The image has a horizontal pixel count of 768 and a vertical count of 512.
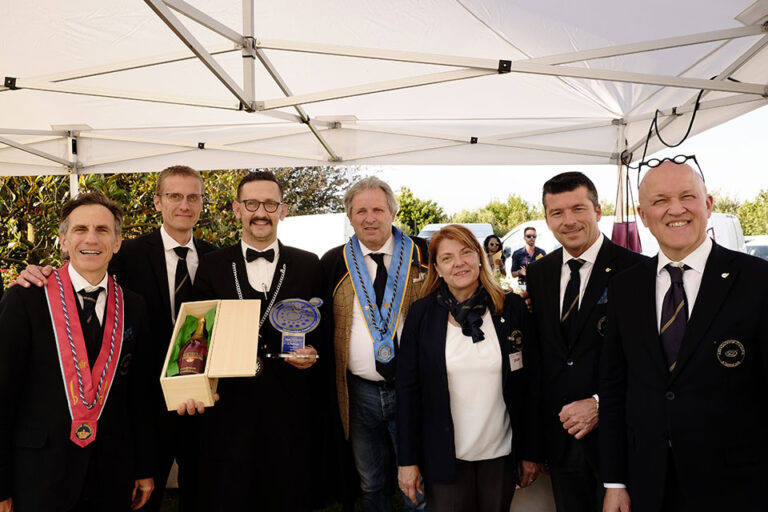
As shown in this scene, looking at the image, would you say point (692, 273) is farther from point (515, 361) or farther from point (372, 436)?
point (372, 436)

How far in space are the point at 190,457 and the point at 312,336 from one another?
3.47 ft

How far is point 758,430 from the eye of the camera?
1.74 m

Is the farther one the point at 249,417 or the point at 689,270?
the point at 249,417

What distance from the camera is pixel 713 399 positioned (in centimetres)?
176

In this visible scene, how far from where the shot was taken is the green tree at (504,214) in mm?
49312

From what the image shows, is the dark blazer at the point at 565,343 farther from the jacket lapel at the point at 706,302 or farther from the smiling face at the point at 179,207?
the smiling face at the point at 179,207

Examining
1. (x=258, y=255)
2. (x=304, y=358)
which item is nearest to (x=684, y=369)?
(x=304, y=358)

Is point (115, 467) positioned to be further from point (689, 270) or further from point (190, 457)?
point (689, 270)

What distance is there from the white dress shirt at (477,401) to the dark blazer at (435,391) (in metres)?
0.04

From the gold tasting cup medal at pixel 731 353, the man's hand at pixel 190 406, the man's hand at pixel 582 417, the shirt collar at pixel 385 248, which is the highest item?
the shirt collar at pixel 385 248

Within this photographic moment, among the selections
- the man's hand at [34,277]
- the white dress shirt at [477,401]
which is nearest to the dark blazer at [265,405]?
Answer: the man's hand at [34,277]

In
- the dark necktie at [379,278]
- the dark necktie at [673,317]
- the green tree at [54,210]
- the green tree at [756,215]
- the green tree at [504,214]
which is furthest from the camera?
the green tree at [504,214]

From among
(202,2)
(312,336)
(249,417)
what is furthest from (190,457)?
(202,2)

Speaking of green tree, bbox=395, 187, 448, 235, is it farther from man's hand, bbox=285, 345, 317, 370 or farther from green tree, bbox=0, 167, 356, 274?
man's hand, bbox=285, 345, 317, 370
